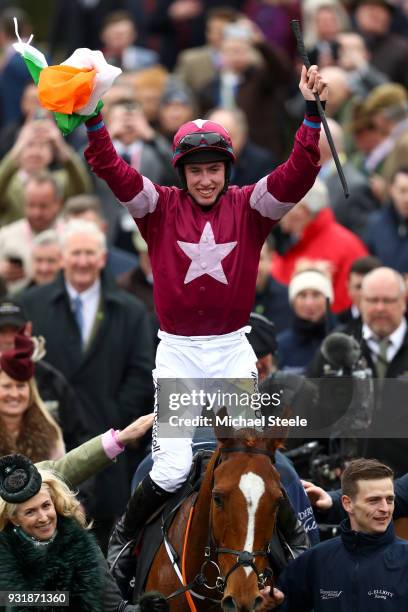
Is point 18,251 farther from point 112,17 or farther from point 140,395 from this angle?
point 112,17

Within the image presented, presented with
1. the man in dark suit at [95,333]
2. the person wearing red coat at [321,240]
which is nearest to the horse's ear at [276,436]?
the man in dark suit at [95,333]

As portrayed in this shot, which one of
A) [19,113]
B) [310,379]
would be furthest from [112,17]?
[310,379]

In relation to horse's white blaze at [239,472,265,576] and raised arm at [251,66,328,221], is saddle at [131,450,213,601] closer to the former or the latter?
horse's white blaze at [239,472,265,576]

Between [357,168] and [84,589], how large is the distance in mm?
8797

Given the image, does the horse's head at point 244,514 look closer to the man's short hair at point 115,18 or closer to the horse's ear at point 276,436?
the horse's ear at point 276,436

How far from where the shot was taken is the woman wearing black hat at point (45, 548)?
7.64 meters

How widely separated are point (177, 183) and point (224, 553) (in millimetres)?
7758

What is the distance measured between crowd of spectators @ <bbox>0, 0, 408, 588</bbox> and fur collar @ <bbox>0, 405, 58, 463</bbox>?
2cm

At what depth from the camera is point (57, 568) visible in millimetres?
7656

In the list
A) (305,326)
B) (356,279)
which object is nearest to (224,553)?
(305,326)

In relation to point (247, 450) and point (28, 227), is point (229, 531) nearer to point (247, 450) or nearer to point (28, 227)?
point (247, 450)

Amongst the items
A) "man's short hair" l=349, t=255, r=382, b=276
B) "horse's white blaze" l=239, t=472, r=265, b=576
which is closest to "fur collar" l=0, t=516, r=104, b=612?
"horse's white blaze" l=239, t=472, r=265, b=576

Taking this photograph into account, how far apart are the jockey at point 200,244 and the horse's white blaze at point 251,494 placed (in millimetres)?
844

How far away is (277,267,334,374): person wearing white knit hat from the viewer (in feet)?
39.5
